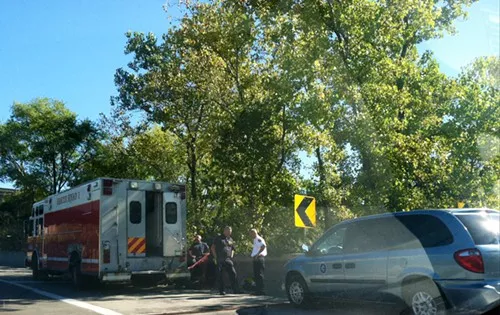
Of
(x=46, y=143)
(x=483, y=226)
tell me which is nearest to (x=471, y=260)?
(x=483, y=226)

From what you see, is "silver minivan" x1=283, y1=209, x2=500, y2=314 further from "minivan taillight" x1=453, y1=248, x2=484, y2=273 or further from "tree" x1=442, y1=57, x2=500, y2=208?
"tree" x1=442, y1=57, x2=500, y2=208

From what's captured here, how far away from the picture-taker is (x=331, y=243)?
10.2m

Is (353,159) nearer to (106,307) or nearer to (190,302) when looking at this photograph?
(190,302)

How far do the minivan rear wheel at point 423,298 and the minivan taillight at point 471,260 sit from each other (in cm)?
58

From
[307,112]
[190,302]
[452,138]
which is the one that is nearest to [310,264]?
[190,302]

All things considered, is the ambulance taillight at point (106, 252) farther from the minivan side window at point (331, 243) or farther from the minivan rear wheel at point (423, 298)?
the minivan rear wheel at point (423, 298)

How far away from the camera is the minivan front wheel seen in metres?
10.5

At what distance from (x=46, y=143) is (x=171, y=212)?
23567 mm

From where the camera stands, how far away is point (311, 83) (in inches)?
604

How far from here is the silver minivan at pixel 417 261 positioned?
24.1 feet

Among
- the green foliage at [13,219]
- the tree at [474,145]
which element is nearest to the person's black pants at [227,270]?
the tree at [474,145]

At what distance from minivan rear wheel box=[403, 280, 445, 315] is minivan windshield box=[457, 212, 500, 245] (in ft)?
3.16

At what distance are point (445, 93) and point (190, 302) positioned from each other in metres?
11.4

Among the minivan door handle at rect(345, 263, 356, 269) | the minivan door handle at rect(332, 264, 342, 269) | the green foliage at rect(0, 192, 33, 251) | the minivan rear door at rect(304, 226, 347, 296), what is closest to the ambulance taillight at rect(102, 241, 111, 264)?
the minivan rear door at rect(304, 226, 347, 296)
